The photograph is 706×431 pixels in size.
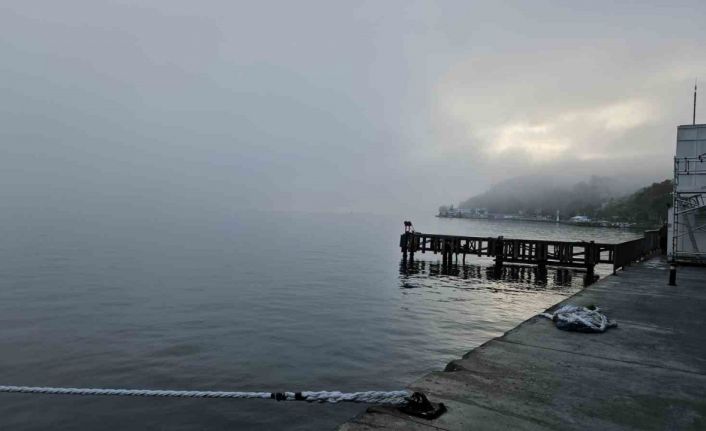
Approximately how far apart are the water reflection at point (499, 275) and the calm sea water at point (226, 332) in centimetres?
32

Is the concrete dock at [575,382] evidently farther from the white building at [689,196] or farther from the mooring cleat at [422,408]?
the white building at [689,196]

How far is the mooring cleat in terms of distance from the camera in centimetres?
518

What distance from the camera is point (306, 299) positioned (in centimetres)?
2184

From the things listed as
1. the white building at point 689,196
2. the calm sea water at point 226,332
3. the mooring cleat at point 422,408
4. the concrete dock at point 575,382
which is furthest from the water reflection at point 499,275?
the mooring cleat at point 422,408

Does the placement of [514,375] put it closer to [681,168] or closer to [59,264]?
[681,168]

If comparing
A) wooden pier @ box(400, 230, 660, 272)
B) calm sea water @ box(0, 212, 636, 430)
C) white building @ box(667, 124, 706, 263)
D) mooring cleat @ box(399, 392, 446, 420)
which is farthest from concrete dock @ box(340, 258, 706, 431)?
wooden pier @ box(400, 230, 660, 272)

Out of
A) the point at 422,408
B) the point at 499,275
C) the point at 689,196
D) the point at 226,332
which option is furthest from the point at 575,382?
the point at 499,275

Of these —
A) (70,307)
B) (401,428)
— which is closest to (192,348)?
(70,307)

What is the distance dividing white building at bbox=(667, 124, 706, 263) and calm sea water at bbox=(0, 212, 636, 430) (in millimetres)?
6567

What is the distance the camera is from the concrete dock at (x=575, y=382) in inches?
205

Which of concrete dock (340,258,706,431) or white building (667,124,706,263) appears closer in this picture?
concrete dock (340,258,706,431)

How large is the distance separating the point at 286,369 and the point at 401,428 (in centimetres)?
725

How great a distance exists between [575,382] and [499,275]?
2830cm

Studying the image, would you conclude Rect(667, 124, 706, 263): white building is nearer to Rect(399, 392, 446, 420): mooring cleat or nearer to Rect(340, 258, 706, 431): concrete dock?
Rect(340, 258, 706, 431): concrete dock
